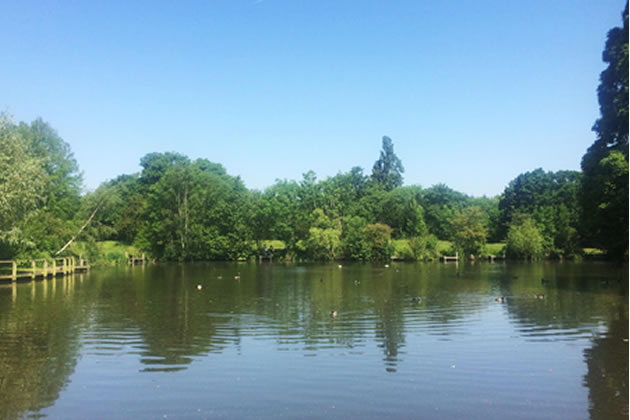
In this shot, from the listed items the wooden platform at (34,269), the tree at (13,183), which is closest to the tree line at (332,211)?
the wooden platform at (34,269)

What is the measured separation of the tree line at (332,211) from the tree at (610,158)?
0.33 feet

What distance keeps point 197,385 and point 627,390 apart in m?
8.06

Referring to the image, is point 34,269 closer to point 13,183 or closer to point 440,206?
point 13,183

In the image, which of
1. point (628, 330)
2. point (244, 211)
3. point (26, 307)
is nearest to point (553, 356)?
point (628, 330)

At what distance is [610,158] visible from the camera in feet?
141

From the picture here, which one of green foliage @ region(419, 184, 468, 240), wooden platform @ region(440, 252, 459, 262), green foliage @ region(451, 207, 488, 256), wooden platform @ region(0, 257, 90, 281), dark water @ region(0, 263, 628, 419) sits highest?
green foliage @ region(419, 184, 468, 240)

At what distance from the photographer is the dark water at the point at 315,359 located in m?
9.26

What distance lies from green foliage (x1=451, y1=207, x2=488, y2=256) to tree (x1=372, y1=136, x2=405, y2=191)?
97.1ft

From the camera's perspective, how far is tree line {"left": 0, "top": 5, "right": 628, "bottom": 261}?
45.5 meters

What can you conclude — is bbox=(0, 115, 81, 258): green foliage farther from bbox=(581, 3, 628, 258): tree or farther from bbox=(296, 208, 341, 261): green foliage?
bbox=(581, 3, 628, 258): tree

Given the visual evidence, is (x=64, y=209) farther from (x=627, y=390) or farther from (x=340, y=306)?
(x=627, y=390)

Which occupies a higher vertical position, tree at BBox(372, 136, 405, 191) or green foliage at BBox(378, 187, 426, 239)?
tree at BBox(372, 136, 405, 191)

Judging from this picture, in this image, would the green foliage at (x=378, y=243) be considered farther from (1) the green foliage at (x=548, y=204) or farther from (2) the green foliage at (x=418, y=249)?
(1) the green foliage at (x=548, y=204)

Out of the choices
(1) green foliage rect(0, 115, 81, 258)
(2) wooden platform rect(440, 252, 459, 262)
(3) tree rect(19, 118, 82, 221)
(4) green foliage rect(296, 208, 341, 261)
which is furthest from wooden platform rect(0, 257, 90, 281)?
(2) wooden platform rect(440, 252, 459, 262)
